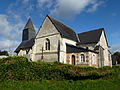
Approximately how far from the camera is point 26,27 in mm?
37938

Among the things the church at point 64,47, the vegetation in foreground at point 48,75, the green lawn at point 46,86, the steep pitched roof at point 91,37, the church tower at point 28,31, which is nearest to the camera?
the green lawn at point 46,86

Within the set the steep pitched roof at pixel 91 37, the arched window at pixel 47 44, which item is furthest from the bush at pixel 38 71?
the steep pitched roof at pixel 91 37

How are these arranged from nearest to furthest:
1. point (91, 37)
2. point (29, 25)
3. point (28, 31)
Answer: point (91, 37) → point (28, 31) → point (29, 25)

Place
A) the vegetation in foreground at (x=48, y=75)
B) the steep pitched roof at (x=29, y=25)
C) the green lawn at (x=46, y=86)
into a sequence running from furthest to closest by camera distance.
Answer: the steep pitched roof at (x=29, y=25)
the vegetation in foreground at (x=48, y=75)
the green lawn at (x=46, y=86)

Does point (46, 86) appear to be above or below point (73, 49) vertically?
below

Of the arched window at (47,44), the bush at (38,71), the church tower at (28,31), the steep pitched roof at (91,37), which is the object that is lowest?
the bush at (38,71)

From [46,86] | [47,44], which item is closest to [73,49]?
[47,44]

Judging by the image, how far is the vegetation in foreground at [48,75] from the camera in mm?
8781

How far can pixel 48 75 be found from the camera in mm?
10086

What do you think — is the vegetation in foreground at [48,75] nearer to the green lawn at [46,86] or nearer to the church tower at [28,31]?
the green lawn at [46,86]

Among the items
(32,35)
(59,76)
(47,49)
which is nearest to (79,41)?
(47,49)

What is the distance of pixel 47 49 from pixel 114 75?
620 inches

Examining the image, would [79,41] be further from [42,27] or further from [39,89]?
[39,89]

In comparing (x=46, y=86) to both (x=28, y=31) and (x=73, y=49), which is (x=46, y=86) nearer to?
(x=73, y=49)
